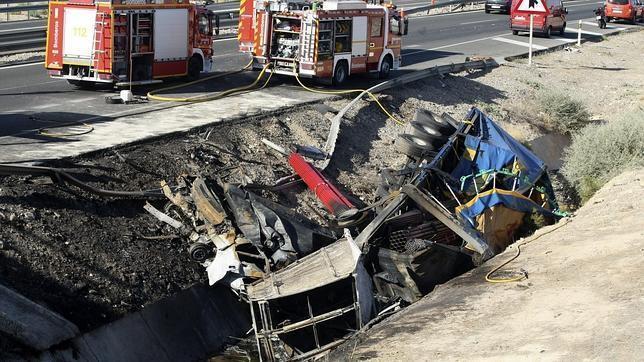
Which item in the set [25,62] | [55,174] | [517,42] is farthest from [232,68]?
[517,42]

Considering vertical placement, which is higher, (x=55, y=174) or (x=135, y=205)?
(x=55, y=174)

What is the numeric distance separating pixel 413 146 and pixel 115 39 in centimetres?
774

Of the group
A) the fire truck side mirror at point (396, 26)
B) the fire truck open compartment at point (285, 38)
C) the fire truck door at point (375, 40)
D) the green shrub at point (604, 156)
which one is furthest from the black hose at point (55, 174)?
the fire truck side mirror at point (396, 26)

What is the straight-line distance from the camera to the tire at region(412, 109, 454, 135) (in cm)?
2008

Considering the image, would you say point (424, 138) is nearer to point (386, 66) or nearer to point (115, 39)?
point (115, 39)

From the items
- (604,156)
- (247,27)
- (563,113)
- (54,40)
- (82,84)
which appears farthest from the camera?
(563,113)

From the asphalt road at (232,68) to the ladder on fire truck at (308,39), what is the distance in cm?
106

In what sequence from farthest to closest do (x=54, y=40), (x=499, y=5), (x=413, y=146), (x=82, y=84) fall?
(x=499, y=5) < (x=82, y=84) < (x=54, y=40) < (x=413, y=146)

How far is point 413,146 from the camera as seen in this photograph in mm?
19500

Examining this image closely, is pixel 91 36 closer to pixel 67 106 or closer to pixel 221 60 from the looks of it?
pixel 67 106

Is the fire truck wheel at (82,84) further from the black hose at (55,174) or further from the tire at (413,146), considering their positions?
the black hose at (55,174)

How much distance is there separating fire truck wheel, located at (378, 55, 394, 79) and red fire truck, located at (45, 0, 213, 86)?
6498 millimetres

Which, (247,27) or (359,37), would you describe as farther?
(359,37)

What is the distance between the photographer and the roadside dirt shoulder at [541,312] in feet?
38.2
